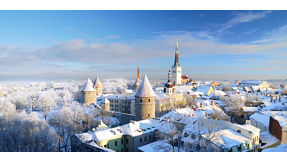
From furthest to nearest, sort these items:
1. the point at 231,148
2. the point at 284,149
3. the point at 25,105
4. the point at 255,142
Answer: the point at 25,105 → the point at 255,142 → the point at 231,148 → the point at 284,149

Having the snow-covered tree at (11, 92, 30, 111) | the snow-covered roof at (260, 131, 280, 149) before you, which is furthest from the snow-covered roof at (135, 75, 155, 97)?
the snow-covered tree at (11, 92, 30, 111)

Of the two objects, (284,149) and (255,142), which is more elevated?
(284,149)

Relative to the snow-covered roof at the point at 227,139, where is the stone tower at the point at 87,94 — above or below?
above

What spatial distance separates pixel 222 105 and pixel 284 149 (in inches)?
838

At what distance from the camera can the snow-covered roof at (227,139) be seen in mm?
8820

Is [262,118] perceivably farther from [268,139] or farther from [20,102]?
[20,102]

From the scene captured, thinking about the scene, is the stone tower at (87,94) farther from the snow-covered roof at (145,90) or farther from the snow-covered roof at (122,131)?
the snow-covered roof at (122,131)

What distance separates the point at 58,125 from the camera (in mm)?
13719

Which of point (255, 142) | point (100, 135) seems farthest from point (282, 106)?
point (100, 135)

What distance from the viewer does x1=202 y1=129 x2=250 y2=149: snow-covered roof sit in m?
8.82

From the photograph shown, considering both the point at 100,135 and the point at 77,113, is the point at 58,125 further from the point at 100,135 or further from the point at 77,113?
the point at 100,135

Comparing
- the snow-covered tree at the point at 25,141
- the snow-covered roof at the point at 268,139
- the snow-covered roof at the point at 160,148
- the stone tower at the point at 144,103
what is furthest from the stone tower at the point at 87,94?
the snow-covered roof at the point at 268,139

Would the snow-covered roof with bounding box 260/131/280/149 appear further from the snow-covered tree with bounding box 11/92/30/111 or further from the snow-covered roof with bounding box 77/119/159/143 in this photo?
the snow-covered tree with bounding box 11/92/30/111

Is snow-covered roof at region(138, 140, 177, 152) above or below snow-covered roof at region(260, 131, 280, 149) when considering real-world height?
above
